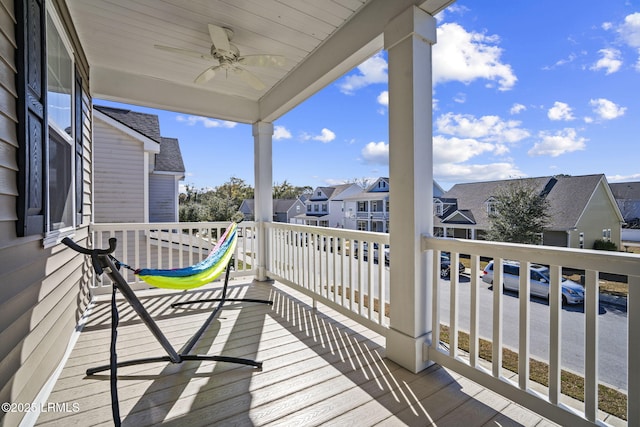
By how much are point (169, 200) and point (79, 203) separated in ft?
15.6

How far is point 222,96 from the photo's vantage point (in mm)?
3957

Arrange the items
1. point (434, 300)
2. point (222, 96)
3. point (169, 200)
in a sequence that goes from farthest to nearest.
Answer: point (169, 200) < point (222, 96) < point (434, 300)

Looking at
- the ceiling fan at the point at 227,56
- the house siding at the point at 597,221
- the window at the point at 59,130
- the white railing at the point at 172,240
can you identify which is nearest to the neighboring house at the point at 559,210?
the house siding at the point at 597,221

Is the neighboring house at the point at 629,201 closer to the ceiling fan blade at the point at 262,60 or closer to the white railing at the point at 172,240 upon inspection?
the ceiling fan blade at the point at 262,60

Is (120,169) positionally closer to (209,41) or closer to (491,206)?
(209,41)

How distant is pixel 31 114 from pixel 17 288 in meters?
0.83

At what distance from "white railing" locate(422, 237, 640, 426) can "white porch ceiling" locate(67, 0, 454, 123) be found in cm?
160

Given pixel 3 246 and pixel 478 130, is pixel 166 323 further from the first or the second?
pixel 478 130

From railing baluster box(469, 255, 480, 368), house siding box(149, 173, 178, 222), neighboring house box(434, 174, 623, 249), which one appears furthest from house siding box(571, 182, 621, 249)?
house siding box(149, 173, 178, 222)

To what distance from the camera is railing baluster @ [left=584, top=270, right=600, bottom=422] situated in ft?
4.12

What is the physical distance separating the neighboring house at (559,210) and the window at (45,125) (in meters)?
2.30

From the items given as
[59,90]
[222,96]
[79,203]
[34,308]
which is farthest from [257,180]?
[34,308]


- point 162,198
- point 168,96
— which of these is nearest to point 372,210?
point 168,96

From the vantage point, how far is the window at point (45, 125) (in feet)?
4.34
